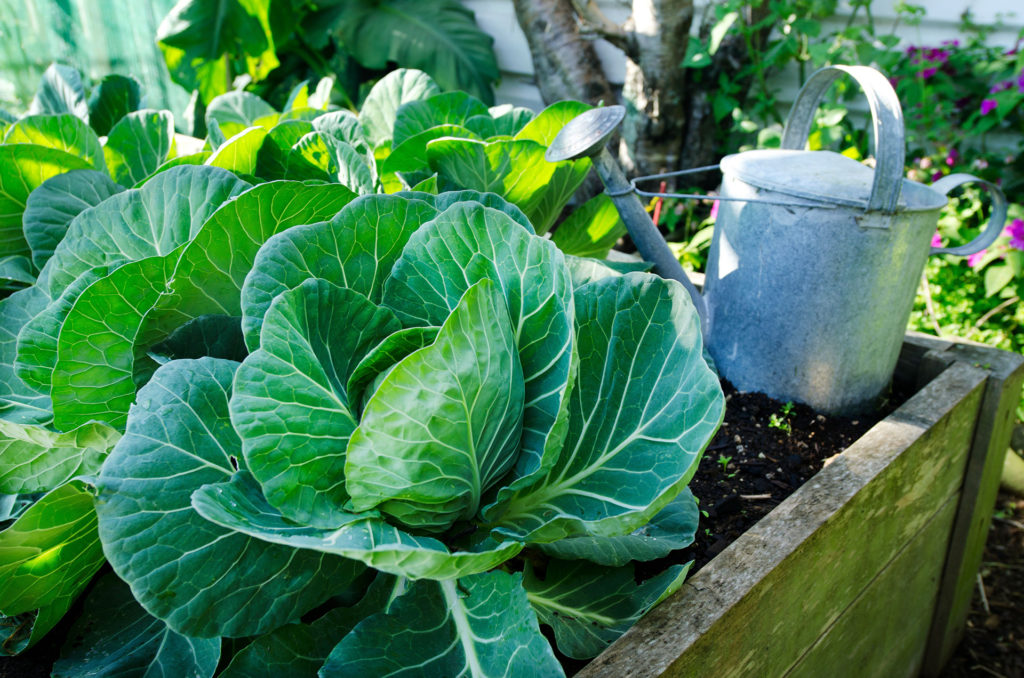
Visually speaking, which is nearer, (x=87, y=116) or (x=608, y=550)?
(x=608, y=550)

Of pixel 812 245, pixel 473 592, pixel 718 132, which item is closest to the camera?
pixel 473 592

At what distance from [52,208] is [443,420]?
82 centimetres

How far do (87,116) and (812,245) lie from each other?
1573 millimetres

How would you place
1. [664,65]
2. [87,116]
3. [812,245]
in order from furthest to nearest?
[664,65], [87,116], [812,245]

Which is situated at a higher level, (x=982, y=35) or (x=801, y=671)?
(x=982, y=35)

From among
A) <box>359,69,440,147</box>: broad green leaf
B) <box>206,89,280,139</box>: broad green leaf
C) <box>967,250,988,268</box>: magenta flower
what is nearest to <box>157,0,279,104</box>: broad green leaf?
<box>206,89,280,139</box>: broad green leaf

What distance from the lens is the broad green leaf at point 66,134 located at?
1.27 metres

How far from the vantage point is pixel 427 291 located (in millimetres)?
777

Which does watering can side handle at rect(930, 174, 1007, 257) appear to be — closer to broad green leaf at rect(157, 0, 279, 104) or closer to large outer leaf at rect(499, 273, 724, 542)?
large outer leaf at rect(499, 273, 724, 542)

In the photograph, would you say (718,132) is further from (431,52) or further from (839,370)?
(839,370)

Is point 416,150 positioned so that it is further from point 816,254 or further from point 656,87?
point 656,87

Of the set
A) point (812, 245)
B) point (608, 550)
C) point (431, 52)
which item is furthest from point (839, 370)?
point (431, 52)

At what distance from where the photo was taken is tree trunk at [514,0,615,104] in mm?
2963

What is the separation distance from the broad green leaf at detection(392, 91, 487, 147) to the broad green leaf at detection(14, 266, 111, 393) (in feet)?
2.11
